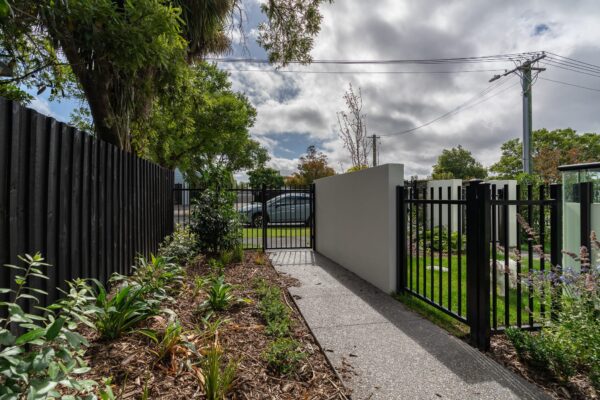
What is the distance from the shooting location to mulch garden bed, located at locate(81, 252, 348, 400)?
1.87 meters

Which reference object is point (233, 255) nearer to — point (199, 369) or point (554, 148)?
point (199, 369)

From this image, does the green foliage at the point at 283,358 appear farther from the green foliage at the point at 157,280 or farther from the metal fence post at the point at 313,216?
the metal fence post at the point at 313,216

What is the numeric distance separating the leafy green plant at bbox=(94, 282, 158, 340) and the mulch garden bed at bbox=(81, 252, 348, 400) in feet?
0.25

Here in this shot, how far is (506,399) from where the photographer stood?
6.48 feet

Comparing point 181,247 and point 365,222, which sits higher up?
point 365,222

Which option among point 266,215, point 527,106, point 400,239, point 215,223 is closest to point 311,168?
point 527,106

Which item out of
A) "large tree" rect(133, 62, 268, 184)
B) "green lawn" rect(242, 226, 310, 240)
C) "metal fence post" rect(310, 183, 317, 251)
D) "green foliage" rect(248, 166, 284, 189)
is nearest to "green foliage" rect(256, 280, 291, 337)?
"green lawn" rect(242, 226, 310, 240)

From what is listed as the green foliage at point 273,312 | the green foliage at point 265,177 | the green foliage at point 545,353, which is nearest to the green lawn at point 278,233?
the green foliage at point 273,312

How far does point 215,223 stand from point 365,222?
9.36ft

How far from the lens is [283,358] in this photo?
2.26 metres

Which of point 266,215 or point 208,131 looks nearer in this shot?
point 266,215

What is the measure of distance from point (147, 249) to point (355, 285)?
3.20 m

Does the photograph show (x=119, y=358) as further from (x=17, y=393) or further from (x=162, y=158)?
(x=162, y=158)

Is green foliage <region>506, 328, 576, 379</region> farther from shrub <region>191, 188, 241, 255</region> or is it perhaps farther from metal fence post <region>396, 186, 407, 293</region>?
shrub <region>191, 188, 241, 255</region>
